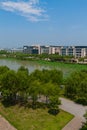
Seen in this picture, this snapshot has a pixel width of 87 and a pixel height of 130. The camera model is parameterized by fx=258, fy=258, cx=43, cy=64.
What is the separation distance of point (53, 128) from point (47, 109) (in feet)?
12.3

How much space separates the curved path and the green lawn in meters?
0.49

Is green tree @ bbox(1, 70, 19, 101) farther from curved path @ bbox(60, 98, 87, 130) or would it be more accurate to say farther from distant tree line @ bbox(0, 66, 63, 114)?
curved path @ bbox(60, 98, 87, 130)

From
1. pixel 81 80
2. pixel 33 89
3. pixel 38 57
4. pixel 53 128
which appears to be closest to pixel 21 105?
pixel 33 89

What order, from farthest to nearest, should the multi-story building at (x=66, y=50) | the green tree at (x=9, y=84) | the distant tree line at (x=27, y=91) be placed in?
the multi-story building at (x=66, y=50) → the green tree at (x=9, y=84) → the distant tree line at (x=27, y=91)

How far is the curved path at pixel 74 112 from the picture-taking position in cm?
1905

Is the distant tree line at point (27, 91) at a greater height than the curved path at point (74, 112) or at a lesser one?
greater

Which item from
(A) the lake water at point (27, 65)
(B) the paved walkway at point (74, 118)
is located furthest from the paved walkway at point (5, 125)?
(A) the lake water at point (27, 65)

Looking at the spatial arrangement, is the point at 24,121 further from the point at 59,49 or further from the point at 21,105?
the point at 59,49

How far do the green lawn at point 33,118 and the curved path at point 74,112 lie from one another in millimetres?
485

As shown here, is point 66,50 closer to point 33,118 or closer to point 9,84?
point 9,84

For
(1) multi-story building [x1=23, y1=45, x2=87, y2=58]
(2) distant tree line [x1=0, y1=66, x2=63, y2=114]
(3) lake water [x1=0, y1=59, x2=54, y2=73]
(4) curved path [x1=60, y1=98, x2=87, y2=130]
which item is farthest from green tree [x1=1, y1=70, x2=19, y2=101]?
(1) multi-story building [x1=23, y1=45, x2=87, y2=58]

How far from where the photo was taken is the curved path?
62.5 ft

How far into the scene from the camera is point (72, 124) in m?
19.5

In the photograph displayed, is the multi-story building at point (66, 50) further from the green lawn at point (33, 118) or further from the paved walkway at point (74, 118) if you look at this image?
the green lawn at point (33, 118)
